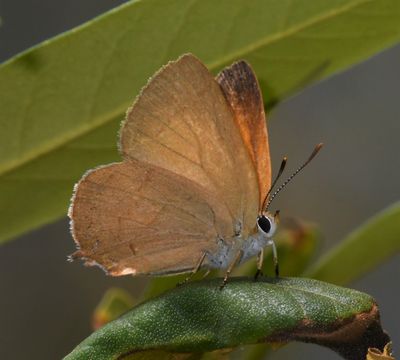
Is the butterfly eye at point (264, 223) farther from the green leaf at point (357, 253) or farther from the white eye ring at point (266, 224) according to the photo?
the green leaf at point (357, 253)

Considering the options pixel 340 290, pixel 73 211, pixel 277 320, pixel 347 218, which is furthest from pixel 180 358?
pixel 347 218

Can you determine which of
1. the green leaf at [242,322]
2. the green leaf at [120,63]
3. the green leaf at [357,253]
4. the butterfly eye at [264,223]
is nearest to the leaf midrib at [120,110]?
the green leaf at [120,63]

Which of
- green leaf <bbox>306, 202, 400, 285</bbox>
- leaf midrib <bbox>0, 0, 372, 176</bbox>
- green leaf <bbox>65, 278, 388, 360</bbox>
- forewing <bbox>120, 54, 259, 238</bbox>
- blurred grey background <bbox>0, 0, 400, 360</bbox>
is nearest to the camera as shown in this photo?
green leaf <bbox>65, 278, 388, 360</bbox>

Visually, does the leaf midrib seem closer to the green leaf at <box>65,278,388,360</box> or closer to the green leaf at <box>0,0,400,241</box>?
the green leaf at <box>0,0,400,241</box>

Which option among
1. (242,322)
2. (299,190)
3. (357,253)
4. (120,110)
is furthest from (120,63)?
(299,190)

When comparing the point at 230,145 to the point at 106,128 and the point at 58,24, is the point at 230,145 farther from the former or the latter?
the point at 58,24

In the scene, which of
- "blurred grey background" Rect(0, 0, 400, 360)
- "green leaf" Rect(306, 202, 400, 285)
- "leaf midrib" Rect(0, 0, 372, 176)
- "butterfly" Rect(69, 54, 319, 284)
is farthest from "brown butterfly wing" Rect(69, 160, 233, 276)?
"blurred grey background" Rect(0, 0, 400, 360)
